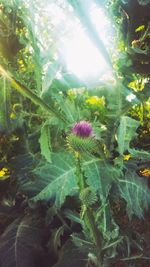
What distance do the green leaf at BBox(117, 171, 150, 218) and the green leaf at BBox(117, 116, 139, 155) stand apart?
0.14 meters

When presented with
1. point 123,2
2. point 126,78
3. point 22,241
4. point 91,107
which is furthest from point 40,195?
point 123,2

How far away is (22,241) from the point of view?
4.44 ft

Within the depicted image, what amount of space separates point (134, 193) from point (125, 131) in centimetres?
23

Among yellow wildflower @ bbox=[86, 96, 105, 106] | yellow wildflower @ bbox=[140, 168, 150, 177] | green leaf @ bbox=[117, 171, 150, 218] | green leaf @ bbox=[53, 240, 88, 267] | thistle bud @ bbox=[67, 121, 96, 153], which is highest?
yellow wildflower @ bbox=[86, 96, 105, 106]

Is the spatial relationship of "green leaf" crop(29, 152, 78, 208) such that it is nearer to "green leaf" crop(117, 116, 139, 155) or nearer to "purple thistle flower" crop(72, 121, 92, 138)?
"green leaf" crop(117, 116, 139, 155)

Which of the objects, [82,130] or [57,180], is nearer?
[82,130]

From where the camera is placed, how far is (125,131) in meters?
1.19

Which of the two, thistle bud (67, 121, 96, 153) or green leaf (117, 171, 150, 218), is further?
green leaf (117, 171, 150, 218)

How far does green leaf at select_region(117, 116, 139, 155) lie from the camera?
3.88 feet

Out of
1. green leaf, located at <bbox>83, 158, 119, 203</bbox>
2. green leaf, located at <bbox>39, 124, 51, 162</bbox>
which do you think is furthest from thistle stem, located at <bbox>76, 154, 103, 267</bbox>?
green leaf, located at <bbox>83, 158, 119, 203</bbox>

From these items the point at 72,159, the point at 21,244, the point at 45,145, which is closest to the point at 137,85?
the point at 72,159

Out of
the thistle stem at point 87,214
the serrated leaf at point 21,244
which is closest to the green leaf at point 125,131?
the thistle stem at point 87,214

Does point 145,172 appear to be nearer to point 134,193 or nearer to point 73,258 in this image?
point 134,193

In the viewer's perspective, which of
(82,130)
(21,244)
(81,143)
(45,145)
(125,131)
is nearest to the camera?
(81,143)
